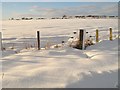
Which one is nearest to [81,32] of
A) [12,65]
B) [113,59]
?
[113,59]

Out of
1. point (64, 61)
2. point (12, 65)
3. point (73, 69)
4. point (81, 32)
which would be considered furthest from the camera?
point (81, 32)

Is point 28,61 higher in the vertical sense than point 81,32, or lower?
lower

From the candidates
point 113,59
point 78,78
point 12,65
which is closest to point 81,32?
point 113,59

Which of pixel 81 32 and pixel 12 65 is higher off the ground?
pixel 81 32

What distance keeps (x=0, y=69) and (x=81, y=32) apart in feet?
17.2

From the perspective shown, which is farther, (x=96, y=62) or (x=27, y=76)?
(x=96, y=62)

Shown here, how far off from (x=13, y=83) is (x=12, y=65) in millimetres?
1252

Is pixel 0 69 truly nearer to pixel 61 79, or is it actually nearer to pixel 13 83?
pixel 13 83

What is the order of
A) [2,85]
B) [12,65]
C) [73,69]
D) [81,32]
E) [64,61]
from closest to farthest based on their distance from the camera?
[2,85], [73,69], [12,65], [64,61], [81,32]

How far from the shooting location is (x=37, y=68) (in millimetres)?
5266

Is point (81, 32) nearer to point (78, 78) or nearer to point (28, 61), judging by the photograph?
point (28, 61)

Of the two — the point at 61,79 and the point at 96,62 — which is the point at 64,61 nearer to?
the point at 96,62

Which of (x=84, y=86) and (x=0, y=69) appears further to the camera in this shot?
(x=0, y=69)

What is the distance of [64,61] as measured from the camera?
6.14 metres
